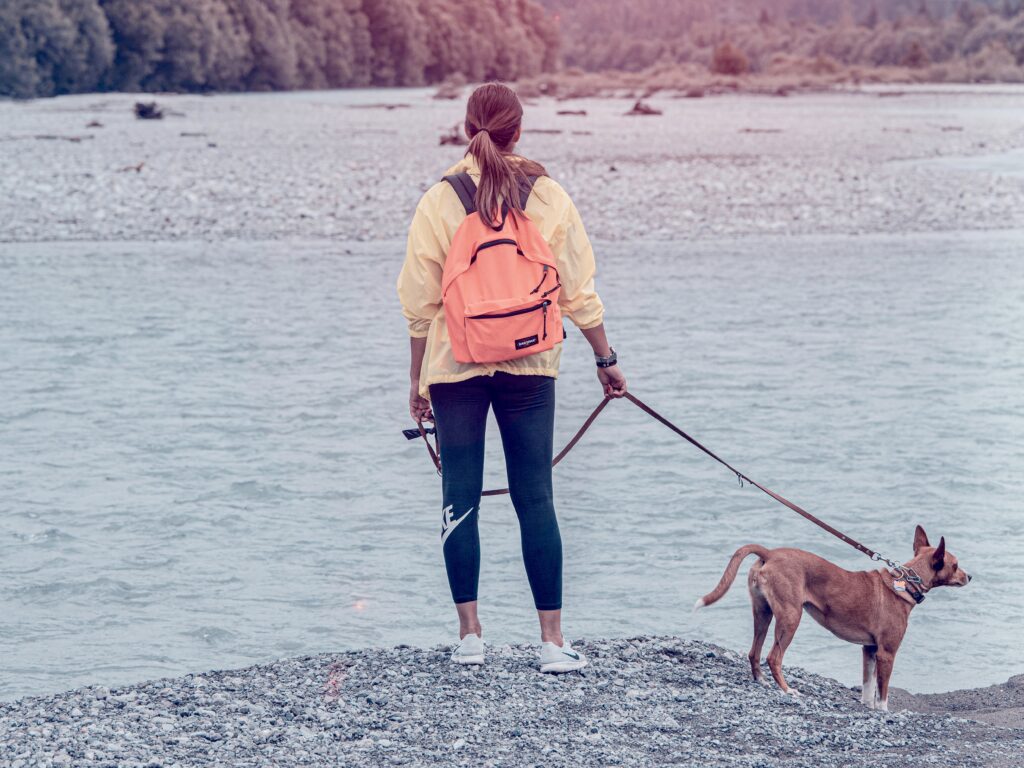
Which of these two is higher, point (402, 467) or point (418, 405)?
point (418, 405)

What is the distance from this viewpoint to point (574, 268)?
4785 mm

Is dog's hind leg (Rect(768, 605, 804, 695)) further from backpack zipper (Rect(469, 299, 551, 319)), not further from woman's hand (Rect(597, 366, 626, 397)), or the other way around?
backpack zipper (Rect(469, 299, 551, 319))

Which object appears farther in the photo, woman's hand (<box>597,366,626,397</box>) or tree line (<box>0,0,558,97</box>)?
tree line (<box>0,0,558,97</box>)

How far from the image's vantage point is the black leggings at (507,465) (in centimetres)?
478

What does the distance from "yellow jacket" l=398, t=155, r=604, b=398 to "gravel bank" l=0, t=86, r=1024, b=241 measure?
1604 cm

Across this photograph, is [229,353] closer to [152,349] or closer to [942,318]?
[152,349]

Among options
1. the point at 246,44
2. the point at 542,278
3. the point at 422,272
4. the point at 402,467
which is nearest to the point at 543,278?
the point at 542,278

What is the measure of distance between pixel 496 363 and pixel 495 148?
0.72 m

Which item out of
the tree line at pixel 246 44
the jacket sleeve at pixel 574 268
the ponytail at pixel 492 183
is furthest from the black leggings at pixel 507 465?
the tree line at pixel 246 44

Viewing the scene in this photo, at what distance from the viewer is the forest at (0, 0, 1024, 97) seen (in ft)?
228

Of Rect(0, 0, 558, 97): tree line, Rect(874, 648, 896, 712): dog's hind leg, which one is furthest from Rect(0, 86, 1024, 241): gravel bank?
Rect(0, 0, 558, 97): tree line

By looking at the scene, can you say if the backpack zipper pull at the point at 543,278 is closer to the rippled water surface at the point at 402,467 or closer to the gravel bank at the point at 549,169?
the rippled water surface at the point at 402,467

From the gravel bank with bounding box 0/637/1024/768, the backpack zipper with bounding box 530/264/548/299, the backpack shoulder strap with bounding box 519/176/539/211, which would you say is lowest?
the gravel bank with bounding box 0/637/1024/768

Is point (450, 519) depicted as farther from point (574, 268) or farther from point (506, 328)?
point (574, 268)
